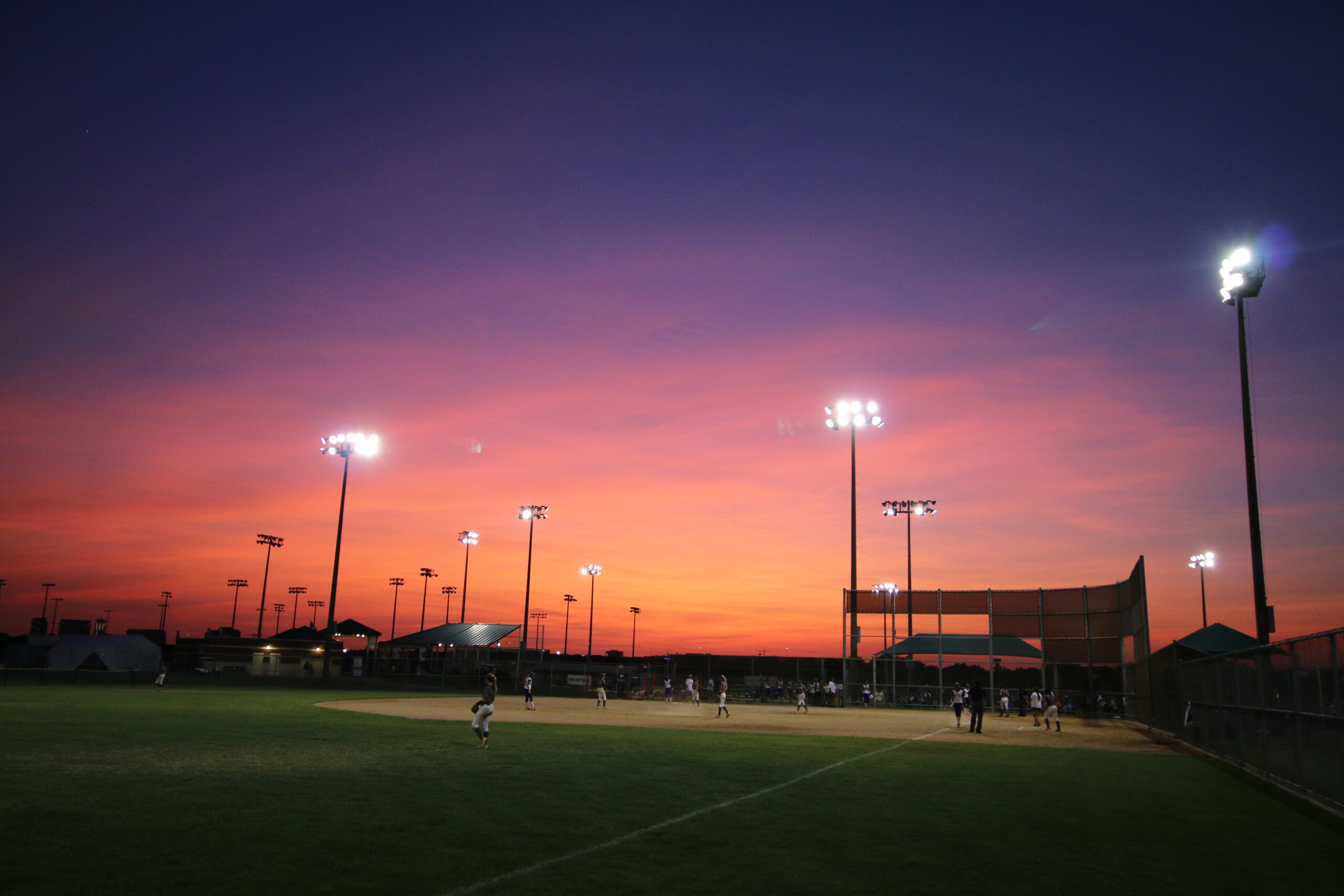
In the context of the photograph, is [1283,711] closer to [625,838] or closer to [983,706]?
[625,838]

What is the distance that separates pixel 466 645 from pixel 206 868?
62.7m

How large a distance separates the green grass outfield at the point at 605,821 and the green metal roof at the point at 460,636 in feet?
164

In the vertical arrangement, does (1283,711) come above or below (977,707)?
above

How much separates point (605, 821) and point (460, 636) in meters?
65.1

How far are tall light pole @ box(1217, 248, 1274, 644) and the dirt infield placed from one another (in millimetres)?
5848

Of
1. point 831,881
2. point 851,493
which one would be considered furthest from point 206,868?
point 851,493

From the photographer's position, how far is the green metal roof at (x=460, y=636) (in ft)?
228

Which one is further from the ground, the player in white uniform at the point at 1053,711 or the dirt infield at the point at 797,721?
the player in white uniform at the point at 1053,711

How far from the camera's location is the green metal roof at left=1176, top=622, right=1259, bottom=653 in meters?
49.0

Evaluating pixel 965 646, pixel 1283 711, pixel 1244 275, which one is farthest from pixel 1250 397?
pixel 965 646

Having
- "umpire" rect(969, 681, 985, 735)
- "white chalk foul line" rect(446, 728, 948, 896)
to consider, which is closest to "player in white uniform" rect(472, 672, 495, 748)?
"white chalk foul line" rect(446, 728, 948, 896)

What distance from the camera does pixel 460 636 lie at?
7256cm

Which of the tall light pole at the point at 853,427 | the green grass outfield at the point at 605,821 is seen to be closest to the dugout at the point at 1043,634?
the tall light pole at the point at 853,427

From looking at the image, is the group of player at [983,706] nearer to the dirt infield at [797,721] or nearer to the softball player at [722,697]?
the dirt infield at [797,721]
